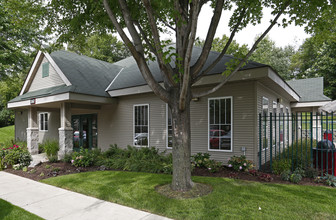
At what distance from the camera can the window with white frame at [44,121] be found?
14856 mm

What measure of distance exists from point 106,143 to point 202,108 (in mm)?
5998

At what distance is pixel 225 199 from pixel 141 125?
6.26 meters

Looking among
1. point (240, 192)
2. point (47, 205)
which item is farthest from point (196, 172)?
point (47, 205)

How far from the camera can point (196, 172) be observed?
685cm

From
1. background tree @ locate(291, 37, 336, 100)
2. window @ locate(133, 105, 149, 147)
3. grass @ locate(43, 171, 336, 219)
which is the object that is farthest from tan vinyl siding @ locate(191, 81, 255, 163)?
background tree @ locate(291, 37, 336, 100)

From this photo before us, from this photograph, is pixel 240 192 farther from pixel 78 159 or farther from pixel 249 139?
pixel 78 159

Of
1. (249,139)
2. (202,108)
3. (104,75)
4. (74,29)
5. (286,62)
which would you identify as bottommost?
(249,139)

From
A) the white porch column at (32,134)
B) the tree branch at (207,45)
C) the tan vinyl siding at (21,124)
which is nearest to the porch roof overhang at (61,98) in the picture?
the white porch column at (32,134)

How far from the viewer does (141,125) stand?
10.1 m

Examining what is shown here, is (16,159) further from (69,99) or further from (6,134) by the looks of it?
(6,134)

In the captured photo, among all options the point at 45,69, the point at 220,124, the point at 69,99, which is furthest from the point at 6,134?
the point at 220,124

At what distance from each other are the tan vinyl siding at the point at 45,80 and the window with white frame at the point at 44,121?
2.70m

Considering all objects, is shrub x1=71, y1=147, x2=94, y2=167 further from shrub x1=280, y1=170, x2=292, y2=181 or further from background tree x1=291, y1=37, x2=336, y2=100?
background tree x1=291, y1=37, x2=336, y2=100

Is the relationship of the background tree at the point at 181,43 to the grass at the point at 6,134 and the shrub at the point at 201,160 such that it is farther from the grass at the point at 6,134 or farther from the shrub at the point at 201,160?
the grass at the point at 6,134
